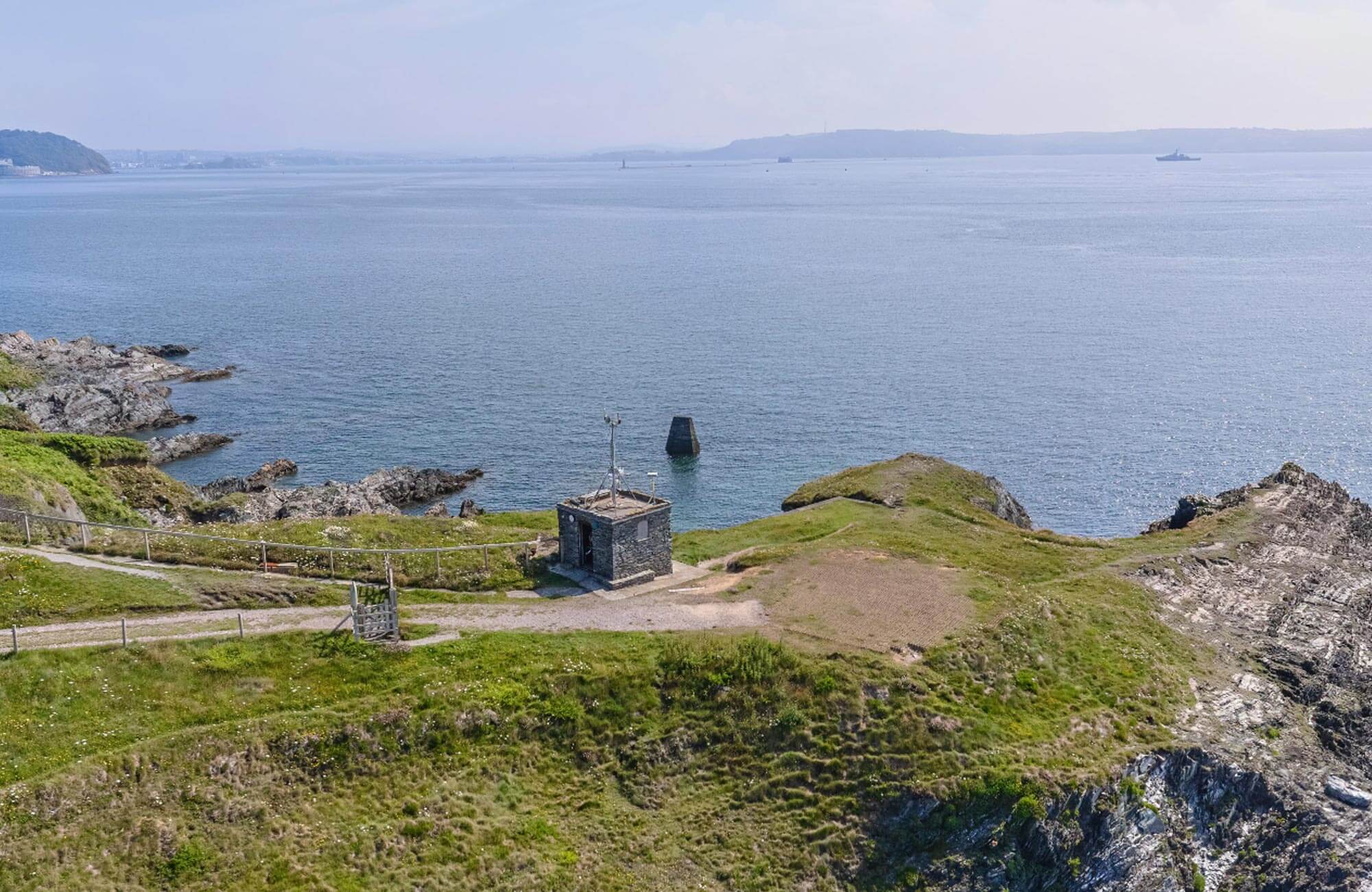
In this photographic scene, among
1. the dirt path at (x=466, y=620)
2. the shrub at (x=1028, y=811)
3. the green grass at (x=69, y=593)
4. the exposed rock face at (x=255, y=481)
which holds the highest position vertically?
the green grass at (x=69, y=593)

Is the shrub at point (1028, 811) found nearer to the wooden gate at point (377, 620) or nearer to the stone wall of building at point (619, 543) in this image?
the stone wall of building at point (619, 543)

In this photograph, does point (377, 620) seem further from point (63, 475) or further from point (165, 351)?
point (165, 351)

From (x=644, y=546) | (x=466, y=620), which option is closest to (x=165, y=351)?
(x=644, y=546)

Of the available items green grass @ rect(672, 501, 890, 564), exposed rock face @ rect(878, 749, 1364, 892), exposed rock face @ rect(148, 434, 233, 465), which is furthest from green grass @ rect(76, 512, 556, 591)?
exposed rock face @ rect(148, 434, 233, 465)

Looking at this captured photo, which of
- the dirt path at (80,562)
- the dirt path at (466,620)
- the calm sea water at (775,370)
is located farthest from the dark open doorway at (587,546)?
the calm sea water at (775,370)

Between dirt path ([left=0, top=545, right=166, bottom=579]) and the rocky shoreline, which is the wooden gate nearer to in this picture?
dirt path ([left=0, top=545, right=166, bottom=579])

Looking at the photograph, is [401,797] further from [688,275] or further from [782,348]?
[688,275]
